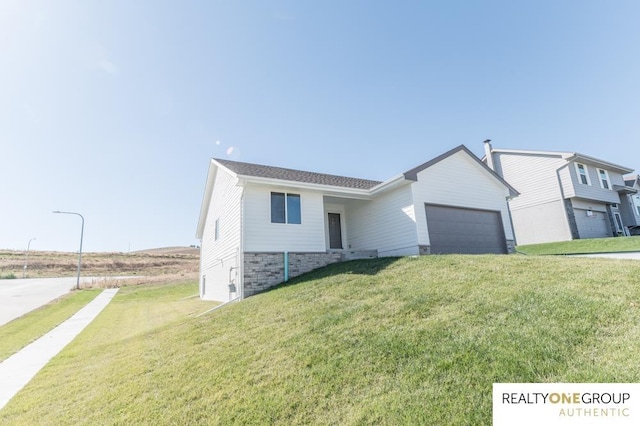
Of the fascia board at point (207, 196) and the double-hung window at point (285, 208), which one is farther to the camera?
the fascia board at point (207, 196)

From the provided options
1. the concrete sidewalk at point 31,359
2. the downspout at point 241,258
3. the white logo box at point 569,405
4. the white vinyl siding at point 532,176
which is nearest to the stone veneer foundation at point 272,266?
the downspout at point 241,258

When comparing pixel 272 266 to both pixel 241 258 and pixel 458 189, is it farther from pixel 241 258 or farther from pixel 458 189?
pixel 458 189

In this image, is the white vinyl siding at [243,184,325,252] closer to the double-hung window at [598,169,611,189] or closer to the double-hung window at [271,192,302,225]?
the double-hung window at [271,192,302,225]

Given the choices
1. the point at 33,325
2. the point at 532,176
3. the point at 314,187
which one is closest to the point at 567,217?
the point at 532,176

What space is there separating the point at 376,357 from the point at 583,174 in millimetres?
25372

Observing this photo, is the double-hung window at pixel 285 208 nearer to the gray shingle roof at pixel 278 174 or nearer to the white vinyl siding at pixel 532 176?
the gray shingle roof at pixel 278 174

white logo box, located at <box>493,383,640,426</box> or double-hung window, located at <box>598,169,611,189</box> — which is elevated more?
double-hung window, located at <box>598,169,611,189</box>

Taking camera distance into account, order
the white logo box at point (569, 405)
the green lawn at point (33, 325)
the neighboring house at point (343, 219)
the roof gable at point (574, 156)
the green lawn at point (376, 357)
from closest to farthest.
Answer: the white logo box at point (569, 405), the green lawn at point (376, 357), the green lawn at point (33, 325), the neighboring house at point (343, 219), the roof gable at point (574, 156)

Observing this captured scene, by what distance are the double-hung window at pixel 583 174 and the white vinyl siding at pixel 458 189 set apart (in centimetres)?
1046

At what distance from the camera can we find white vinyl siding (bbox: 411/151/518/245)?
39.4 feet

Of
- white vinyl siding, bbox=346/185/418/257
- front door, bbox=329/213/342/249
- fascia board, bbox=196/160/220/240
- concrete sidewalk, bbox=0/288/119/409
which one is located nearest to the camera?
concrete sidewalk, bbox=0/288/119/409

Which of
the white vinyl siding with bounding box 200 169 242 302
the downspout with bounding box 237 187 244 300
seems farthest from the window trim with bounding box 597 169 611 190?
the white vinyl siding with bounding box 200 169 242 302

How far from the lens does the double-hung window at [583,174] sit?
802 inches

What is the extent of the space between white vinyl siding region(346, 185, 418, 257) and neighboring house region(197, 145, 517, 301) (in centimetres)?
4
